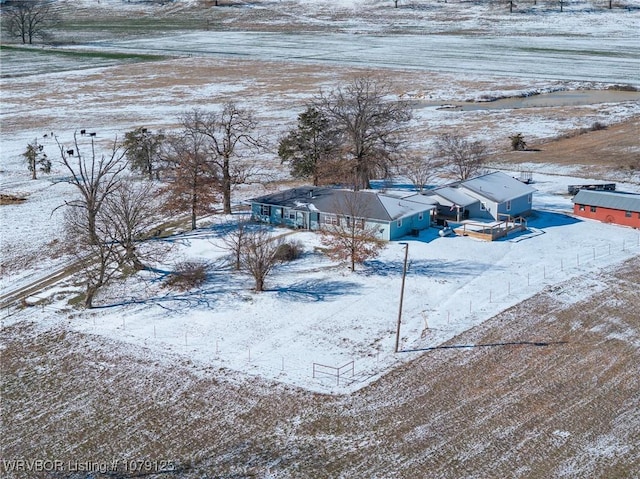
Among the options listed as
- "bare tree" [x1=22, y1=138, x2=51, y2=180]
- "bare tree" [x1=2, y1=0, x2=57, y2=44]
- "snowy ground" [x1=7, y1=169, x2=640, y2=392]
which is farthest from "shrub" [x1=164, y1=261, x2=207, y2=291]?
"bare tree" [x1=2, y1=0, x2=57, y2=44]

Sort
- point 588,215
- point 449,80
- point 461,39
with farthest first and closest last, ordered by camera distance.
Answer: point 461,39
point 449,80
point 588,215

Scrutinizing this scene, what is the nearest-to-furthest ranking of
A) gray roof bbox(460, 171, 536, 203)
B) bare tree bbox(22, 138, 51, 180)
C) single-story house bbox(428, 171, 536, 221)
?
1. single-story house bbox(428, 171, 536, 221)
2. gray roof bbox(460, 171, 536, 203)
3. bare tree bbox(22, 138, 51, 180)

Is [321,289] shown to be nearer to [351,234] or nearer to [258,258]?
[258,258]

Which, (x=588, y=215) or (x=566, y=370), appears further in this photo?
(x=588, y=215)

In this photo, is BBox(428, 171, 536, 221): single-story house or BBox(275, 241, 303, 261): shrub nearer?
BBox(275, 241, 303, 261): shrub

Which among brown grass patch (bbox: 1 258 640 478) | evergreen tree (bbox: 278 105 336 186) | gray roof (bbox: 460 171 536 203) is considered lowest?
brown grass patch (bbox: 1 258 640 478)

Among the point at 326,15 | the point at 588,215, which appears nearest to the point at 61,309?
the point at 588,215

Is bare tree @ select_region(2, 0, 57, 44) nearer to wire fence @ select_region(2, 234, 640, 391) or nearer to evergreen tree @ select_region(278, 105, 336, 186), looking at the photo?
evergreen tree @ select_region(278, 105, 336, 186)

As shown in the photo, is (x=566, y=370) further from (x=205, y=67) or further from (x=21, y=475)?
(x=205, y=67)
